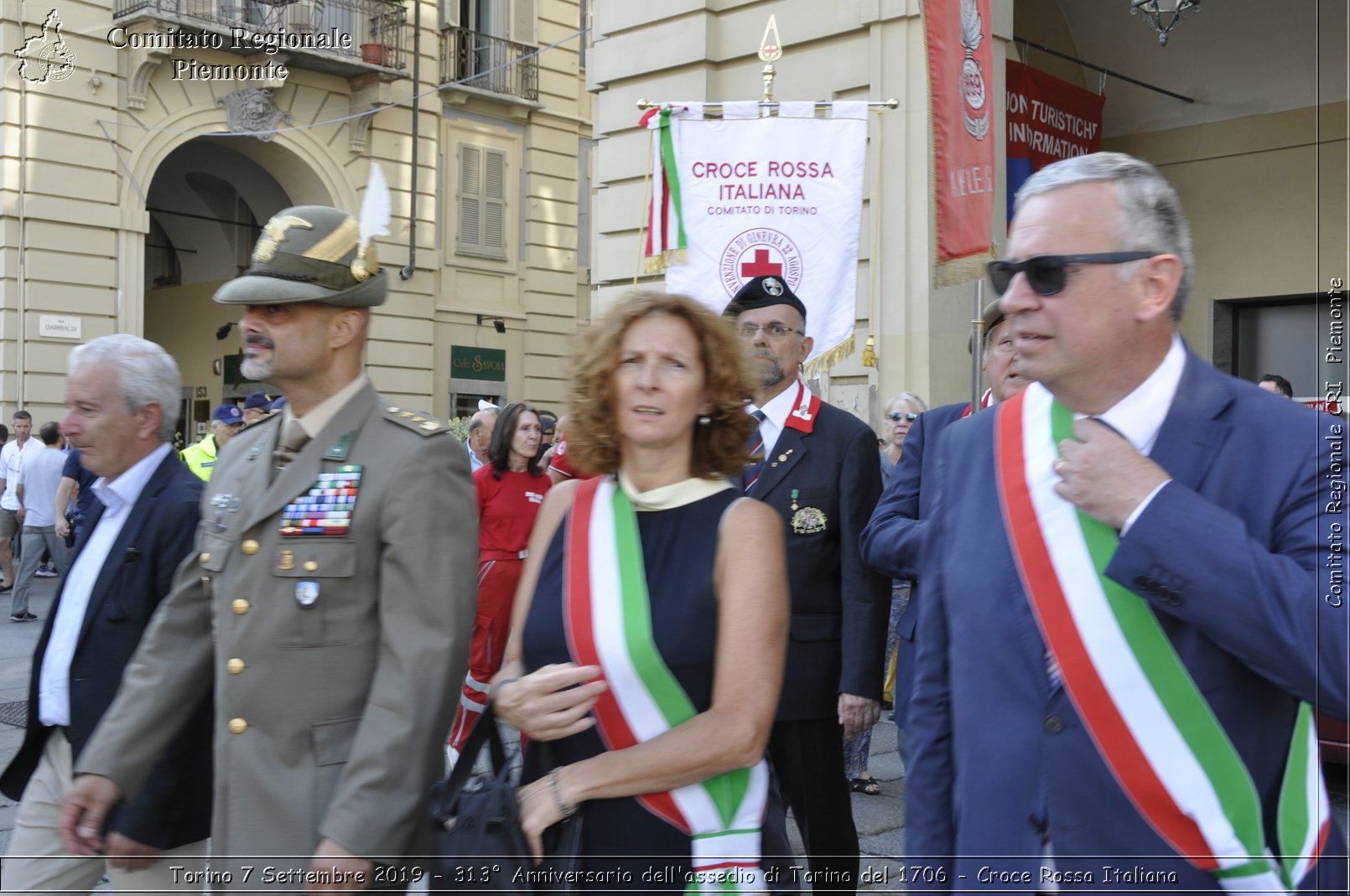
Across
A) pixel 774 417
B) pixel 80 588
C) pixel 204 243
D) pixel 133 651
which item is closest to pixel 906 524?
pixel 774 417

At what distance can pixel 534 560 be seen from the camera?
106 inches

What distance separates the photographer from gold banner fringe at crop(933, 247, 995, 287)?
667 cm

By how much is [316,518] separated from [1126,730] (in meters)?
1.66

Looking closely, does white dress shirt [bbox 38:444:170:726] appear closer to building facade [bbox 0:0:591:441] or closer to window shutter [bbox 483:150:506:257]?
building facade [bbox 0:0:591:441]

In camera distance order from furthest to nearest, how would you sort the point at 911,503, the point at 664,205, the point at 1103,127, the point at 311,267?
the point at 1103,127 → the point at 664,205 → the point at 911,503 → the point at 311,267

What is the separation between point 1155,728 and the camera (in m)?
1.88

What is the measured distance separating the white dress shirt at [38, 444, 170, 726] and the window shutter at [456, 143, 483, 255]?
2160 cm

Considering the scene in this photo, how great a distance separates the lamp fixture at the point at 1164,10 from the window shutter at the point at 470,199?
17407mm

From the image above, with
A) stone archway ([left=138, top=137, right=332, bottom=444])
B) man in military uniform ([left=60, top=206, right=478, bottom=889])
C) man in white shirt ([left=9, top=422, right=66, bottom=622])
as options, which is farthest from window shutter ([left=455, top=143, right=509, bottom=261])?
man in military uniform ([left=60, top=206, right=478, bottom=889])

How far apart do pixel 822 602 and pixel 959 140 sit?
3624mm

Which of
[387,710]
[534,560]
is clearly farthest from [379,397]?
[387,710]

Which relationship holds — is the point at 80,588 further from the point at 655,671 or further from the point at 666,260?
the point at 666,260

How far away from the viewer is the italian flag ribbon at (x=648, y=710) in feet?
8.07

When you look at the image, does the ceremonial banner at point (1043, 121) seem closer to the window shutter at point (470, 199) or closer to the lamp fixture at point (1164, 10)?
the lamp fixture at point (1164, 10)
